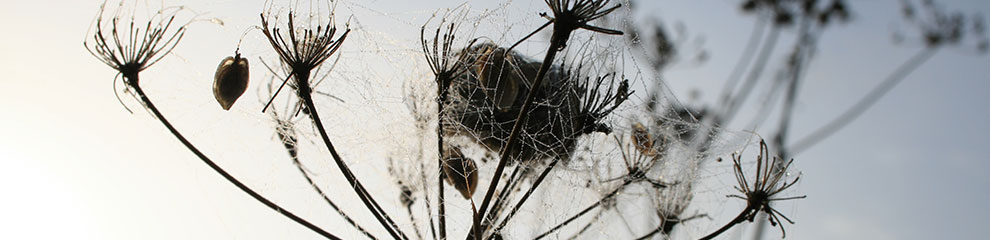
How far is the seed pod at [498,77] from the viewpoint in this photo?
76.5 inches

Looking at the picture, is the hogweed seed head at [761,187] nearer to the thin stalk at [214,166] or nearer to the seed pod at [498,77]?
the seed pod at [498,77]

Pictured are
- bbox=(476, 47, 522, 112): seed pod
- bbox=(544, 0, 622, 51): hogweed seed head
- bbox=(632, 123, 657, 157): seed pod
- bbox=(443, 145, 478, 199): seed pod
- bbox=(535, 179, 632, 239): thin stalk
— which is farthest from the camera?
bbox=(632, 123, 657, 157): seed pod

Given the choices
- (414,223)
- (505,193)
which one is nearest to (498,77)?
(505,193)

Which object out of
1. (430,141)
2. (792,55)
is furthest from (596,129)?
(792,55)

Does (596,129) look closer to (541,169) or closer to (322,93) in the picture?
(541,169)

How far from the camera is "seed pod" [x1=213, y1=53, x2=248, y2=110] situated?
1.84 meters

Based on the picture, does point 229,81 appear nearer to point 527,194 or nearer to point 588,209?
point 527,194

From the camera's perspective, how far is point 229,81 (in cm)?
184

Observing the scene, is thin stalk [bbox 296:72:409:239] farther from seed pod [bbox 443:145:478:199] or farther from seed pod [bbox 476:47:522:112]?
seed pod [bbox 476:47:522:112]

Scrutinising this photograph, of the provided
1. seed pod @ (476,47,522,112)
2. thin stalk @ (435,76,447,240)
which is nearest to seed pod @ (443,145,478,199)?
thin stalk @ (435,76,447,240)

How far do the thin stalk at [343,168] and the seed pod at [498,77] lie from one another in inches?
15.8

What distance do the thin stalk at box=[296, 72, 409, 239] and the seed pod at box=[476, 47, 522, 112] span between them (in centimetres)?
40

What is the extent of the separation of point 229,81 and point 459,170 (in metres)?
0.64

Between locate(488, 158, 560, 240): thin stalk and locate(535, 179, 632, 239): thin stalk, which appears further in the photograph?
locate(535, 179, 632, 239): thin stalk
